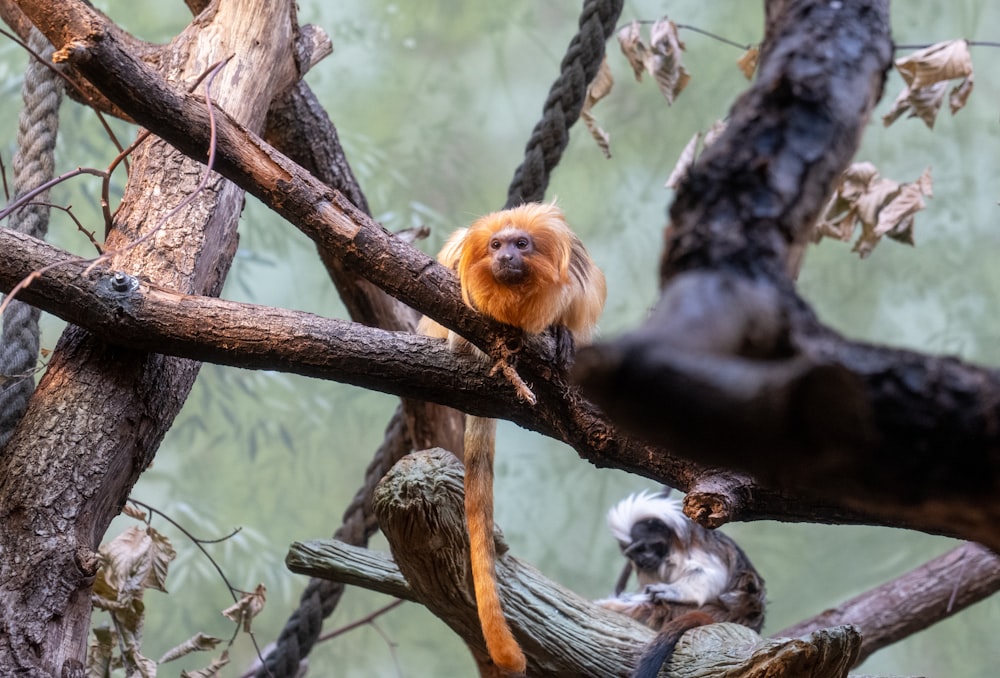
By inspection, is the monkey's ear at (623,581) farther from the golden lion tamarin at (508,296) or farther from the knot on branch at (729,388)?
the knot on branch at (729,388)

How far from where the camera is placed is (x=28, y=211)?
237cm

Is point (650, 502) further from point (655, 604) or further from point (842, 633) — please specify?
point (842, 633)

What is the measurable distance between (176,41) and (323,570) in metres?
1.55

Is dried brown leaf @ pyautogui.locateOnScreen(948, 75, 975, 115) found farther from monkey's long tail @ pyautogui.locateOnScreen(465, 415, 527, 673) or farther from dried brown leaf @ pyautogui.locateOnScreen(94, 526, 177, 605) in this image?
dried brown leaf @ pyautogui.locateOnScreen(94, 526, 177, 605)

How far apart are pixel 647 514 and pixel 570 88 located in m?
1.88

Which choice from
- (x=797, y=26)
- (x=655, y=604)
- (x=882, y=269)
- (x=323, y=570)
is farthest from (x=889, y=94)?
(x=797, y=26)

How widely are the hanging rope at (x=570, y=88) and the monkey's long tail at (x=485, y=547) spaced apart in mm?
932

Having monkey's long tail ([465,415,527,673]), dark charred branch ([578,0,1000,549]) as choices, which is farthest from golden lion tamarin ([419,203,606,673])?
dark charred branch ([578,0,1000,549])

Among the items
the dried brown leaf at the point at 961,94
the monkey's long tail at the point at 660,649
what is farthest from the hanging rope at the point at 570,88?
the monkey's long tail at the point at 660,649

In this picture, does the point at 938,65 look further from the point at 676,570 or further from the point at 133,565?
the point at 133,565

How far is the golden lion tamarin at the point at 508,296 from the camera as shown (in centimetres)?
221

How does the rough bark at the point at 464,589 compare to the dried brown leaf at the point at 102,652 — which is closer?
the rough bark at the point at 464,589

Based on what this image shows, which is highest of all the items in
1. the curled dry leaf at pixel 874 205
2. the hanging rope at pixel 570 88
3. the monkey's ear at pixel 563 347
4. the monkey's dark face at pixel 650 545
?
the curled dry leaf at pixel 874 205

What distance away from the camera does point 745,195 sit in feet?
2.27
